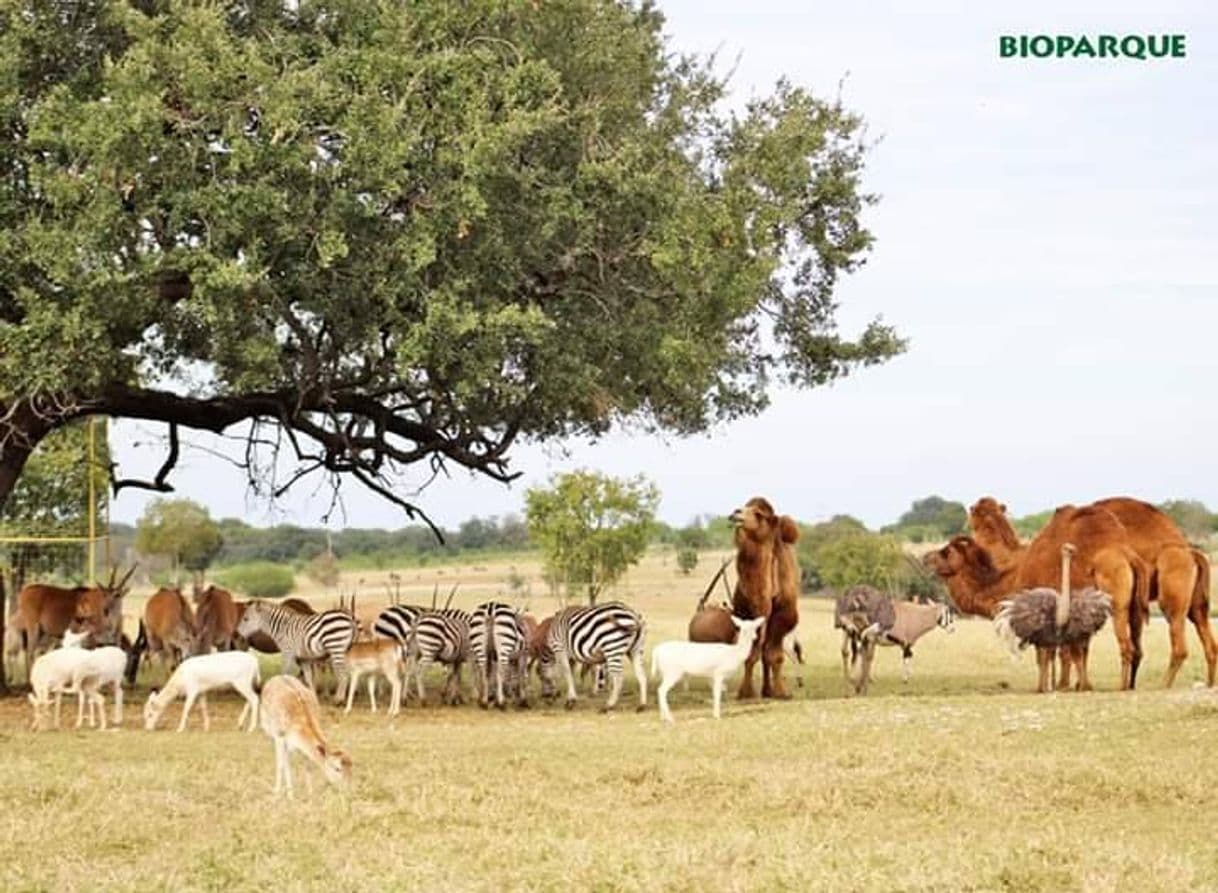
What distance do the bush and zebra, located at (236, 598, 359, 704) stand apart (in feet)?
200

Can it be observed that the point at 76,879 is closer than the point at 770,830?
Yes

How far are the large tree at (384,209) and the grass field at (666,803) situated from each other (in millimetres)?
4313

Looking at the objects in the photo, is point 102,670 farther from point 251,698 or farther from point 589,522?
point 589,522

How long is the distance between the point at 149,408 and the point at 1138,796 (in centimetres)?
1576

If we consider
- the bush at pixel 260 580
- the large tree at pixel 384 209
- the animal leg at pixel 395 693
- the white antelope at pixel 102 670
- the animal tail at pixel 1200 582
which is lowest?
the animal leg at pixel 395 693

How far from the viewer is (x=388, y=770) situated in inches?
632

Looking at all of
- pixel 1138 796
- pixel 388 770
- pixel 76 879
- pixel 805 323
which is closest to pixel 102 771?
pixel 388 770

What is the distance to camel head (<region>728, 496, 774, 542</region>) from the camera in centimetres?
2481

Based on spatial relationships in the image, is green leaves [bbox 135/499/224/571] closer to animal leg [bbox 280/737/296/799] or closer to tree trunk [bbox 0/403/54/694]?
tree trunk [bbox 0/403/54/694]

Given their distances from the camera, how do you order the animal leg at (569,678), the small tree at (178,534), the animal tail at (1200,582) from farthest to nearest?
the small tree at (178,534) < the animal leg at (569,678) < the animal tail at (1200,582)

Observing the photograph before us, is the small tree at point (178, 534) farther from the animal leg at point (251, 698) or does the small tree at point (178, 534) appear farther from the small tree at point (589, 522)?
the animal leg at point (251, 698)

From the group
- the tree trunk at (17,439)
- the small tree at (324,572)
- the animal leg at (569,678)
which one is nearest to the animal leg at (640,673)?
the animal leg at (569,678)

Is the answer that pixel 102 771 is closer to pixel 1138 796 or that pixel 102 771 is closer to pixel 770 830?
pixel 770 830

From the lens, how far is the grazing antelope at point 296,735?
46.7 ft
